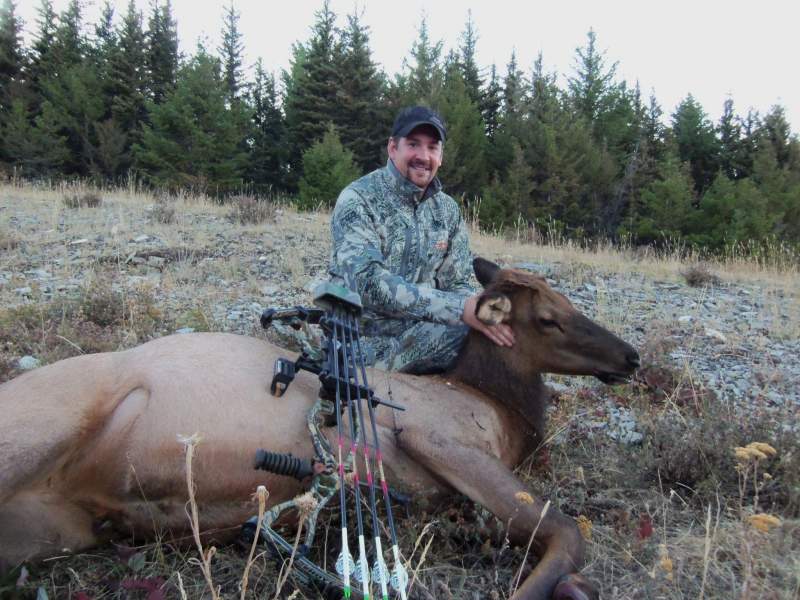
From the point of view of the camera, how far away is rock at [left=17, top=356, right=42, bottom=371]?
5.17 meters

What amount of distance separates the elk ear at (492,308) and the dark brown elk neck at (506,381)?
0.69 ft

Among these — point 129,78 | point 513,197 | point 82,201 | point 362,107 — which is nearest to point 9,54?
point 129,78

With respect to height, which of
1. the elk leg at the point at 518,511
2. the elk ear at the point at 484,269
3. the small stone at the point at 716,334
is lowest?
the elk leg at the point at 518,511

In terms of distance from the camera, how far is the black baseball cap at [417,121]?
16.7 ft

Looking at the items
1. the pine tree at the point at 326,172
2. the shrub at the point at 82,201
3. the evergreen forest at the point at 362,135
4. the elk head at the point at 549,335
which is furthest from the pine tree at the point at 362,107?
the elk head at the point at 549,335

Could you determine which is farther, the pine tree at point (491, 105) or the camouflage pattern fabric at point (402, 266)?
the pine tree at point (491, 105)

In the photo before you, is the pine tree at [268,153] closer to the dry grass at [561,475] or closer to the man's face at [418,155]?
the dry grass at [561,475]

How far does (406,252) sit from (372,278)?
2.65ft

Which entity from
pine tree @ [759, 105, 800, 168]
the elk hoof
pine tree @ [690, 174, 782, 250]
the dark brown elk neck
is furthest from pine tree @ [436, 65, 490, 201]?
the elk hoof

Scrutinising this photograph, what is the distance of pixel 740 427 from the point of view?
4.25 metres

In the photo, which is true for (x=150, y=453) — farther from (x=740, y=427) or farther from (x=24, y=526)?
(x=740, y=427)

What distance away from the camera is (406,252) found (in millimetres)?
5219

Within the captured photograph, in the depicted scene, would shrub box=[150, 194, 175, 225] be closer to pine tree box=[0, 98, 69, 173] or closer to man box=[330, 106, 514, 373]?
man box=[330, 106, 514, 373]

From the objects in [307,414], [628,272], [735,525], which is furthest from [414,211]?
[628,272]
